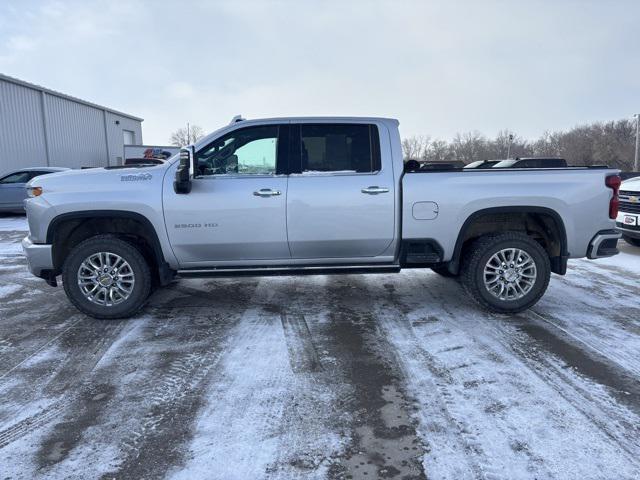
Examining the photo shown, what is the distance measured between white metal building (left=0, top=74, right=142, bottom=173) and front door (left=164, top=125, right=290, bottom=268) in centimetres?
1905

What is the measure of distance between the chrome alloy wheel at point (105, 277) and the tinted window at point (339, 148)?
215cm

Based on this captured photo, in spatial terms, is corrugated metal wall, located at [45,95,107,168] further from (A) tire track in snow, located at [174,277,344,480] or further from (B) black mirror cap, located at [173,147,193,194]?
(A) tire track in snow, located at [174,277,344,480]

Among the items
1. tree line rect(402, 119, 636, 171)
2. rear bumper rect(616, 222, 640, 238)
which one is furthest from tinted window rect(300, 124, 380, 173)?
tree line rect(402, 119, 636, 171)

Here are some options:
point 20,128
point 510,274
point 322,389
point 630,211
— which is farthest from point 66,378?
point 20,128

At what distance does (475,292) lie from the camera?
494 cm

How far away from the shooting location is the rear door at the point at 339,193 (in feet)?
15.5

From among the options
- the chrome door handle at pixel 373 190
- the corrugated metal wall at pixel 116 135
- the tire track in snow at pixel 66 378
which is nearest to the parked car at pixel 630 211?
the chrome door handle at pixel 373 190

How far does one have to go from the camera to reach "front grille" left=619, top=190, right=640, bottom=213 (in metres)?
8.38

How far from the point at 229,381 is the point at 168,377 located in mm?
499

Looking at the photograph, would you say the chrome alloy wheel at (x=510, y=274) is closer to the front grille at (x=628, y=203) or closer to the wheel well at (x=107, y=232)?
the wheel well at (x=107, y=232)

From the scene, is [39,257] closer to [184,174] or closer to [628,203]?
[184,174]

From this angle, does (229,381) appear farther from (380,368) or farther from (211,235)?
(211,235)

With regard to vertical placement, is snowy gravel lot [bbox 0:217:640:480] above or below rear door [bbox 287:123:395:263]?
below

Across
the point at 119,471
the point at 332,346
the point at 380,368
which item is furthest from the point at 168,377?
the point at 380,368
